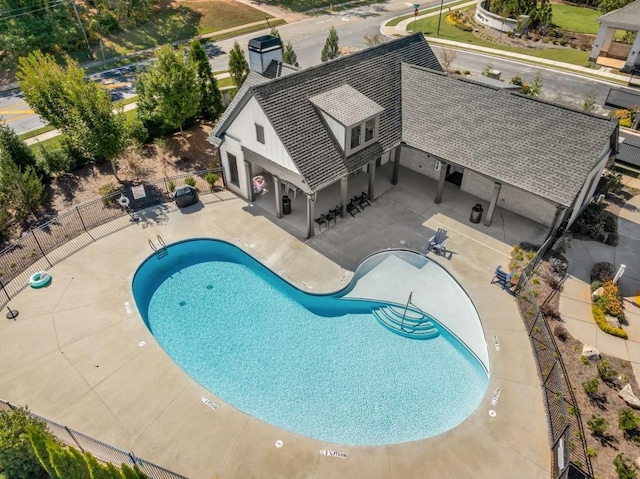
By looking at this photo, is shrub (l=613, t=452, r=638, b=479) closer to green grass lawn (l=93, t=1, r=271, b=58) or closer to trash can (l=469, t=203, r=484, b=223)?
trash can (l=469, t=203, r=484, b=223)

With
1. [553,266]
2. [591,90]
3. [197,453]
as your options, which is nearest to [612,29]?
[591,90]

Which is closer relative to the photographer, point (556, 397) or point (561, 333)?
point (556, 397)

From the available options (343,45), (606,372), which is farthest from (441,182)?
(343,45)

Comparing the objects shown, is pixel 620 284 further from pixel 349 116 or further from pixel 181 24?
pixel 181 24

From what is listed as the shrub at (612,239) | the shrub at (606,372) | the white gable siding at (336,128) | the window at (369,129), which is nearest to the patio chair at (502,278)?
the shrub at (606,372)

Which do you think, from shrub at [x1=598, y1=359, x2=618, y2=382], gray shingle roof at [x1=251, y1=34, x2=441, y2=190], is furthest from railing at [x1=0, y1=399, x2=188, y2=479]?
shrub at [x1=598, y1=359, x2=618, y2=382]

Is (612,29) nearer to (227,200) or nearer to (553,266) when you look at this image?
(553,266)

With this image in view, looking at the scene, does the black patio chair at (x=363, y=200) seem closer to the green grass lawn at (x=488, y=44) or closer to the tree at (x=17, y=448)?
the tree at (x=17, y=448)
